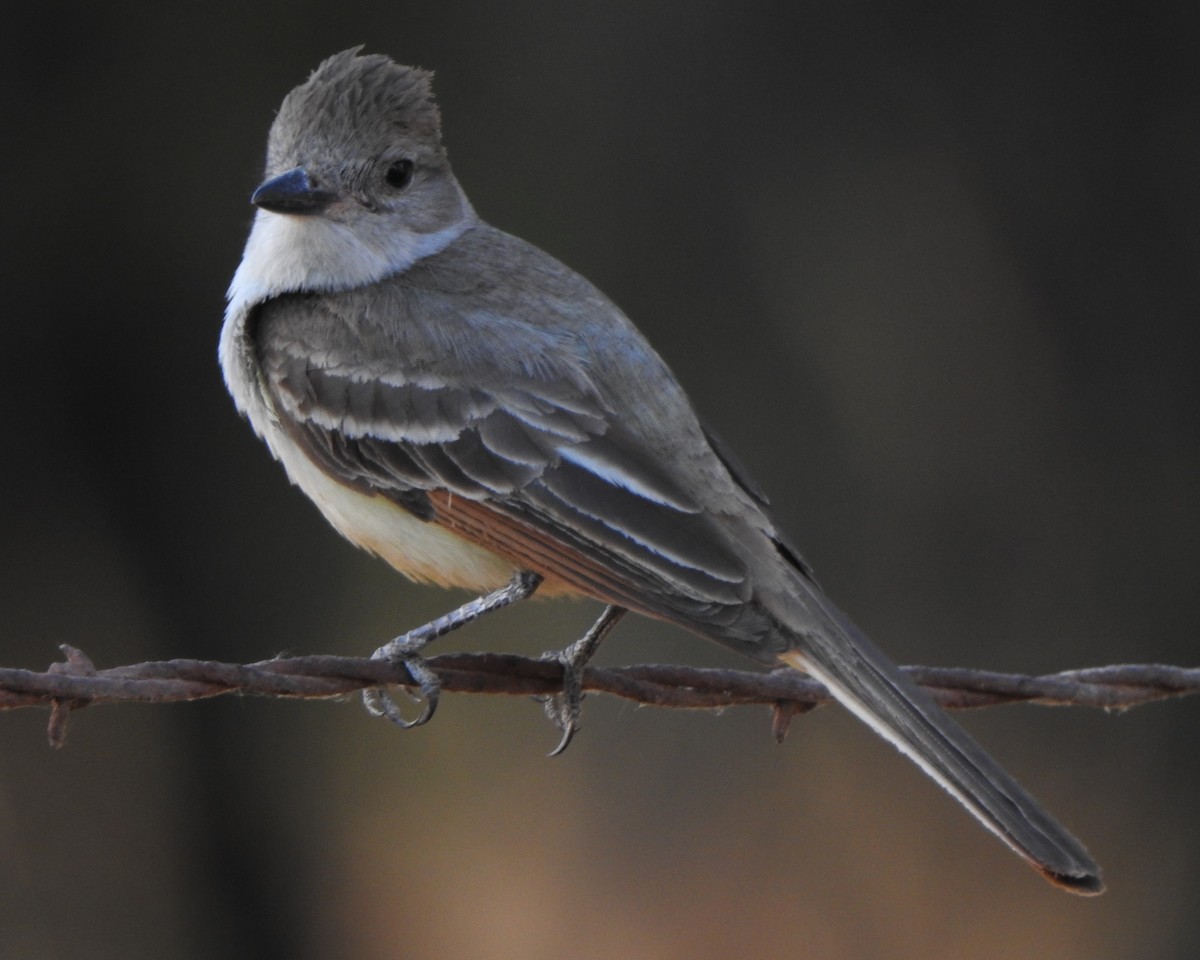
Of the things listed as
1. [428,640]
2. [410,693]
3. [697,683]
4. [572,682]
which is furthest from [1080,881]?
[428,640]

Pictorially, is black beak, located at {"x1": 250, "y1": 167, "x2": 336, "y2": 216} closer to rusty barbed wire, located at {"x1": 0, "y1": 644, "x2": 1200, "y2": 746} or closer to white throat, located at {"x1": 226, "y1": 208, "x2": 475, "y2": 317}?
white throat, located at {"x1": 226, "y1": 208, "x2": 475, "y2": 317}

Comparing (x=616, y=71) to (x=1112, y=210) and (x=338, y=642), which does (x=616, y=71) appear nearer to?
(x=1112, y=210)

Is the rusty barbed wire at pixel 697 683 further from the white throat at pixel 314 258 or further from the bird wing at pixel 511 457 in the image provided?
the white throat at pixel 314 258

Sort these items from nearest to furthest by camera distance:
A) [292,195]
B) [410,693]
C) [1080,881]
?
[1080,881] < [410,693] < [292,195]

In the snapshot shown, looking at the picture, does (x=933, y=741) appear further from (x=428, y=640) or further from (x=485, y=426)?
(x=485, y=426)

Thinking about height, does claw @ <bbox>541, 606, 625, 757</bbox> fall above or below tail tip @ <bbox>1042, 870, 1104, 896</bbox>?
above

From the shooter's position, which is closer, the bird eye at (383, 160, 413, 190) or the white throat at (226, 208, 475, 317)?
the white throat at (226, 208, 475, 317)

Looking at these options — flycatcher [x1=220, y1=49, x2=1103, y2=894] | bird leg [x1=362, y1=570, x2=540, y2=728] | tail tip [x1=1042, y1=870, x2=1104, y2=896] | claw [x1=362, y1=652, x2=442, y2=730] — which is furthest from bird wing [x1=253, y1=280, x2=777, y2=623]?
tail tip [x1=1042, y1=870, x2=1104, y2=896]

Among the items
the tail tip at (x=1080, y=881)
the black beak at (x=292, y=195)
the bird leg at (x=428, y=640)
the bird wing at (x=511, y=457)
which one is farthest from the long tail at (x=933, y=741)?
the black beak at (x=292, y=195)
